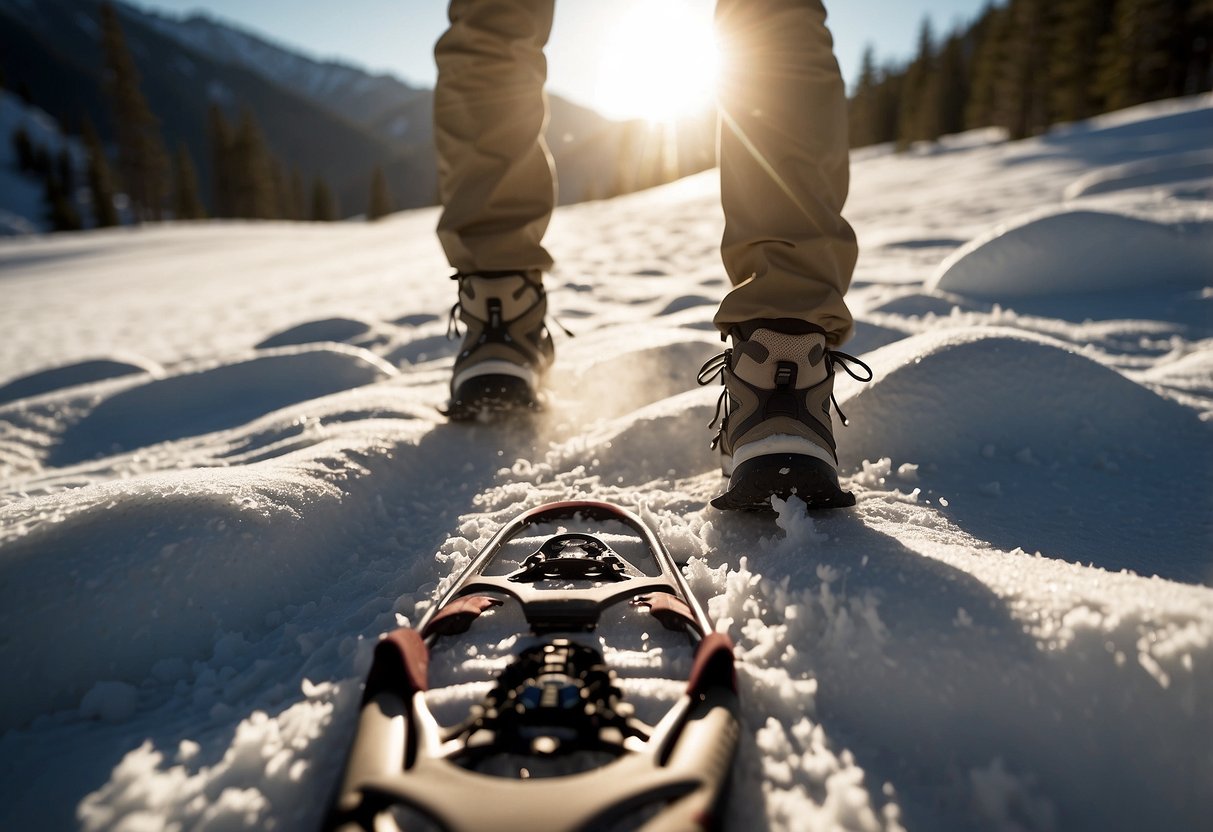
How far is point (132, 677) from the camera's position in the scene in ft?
2.80

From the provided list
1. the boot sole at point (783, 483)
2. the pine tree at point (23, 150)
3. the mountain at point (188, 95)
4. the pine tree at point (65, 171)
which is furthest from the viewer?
the mountain at point (188, 95)

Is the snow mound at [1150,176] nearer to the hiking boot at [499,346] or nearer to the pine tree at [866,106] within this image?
the hiking boot at [499,346]

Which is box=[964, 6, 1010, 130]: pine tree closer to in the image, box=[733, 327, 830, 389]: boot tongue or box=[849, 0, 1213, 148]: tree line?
box=[849, 0, 1213, 148]: tree line

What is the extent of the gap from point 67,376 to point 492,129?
2.12 meters

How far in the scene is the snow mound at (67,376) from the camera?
8.15 ft

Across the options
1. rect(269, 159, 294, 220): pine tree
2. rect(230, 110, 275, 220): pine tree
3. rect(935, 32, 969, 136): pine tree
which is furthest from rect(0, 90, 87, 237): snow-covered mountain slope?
rect(935, 32, 969, 136): pine tree

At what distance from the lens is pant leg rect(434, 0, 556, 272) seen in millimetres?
1704

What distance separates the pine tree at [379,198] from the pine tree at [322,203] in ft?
9.20

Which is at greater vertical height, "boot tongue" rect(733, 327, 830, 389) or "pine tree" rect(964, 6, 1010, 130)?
"pine tree" rect(964, 6, 1010, 130)

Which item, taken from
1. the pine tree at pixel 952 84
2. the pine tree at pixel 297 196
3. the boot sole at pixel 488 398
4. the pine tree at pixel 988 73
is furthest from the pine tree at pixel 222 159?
the boot sole at pixel 488 398

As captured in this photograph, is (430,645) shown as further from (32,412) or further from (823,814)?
(32,412)

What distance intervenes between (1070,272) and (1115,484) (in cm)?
163

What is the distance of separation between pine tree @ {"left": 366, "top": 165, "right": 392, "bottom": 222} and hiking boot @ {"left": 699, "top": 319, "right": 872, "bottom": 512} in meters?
38.3

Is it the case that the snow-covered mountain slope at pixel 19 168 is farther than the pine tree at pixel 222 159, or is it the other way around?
the snow-covered mountain slope at pixel 19 168
